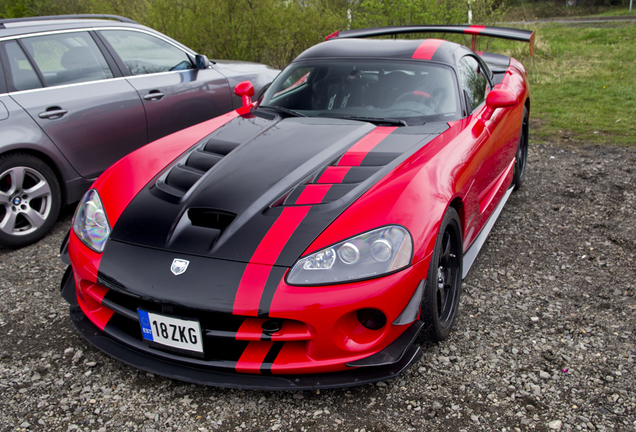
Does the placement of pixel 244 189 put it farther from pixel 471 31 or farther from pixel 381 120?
pixel 471 31

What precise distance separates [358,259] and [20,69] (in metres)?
3.24

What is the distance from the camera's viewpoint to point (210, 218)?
7.84 feet

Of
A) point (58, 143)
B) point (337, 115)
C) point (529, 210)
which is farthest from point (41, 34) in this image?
point (529, 210)

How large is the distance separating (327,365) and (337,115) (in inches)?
69.3

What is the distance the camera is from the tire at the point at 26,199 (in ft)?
12.2

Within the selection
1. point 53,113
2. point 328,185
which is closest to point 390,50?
point 328,185

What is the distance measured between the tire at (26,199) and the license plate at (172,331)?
2.19 metres

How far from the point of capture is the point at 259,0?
817 centimetres

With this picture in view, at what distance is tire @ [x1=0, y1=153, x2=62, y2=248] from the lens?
12.2ft

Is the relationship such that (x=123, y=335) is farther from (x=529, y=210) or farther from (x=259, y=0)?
(x=259, y=0)

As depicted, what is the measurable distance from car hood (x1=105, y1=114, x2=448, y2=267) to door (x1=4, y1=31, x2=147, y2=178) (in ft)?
5.04

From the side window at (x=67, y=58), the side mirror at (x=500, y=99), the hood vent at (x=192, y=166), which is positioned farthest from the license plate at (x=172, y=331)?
the side window at (x=67, y=58)

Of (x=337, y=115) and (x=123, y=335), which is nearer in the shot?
(x=123, y=335)

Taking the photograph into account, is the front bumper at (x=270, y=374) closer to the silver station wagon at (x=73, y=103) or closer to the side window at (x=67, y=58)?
the silver station wagon at (x=73, y=103)
